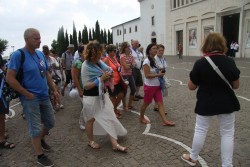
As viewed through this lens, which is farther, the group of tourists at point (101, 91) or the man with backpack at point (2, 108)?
the man with backpack at point (2, 108)

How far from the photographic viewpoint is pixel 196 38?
33.5 metres

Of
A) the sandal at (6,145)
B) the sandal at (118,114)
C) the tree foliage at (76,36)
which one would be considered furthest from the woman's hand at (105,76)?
the tree foliage at (76,36)

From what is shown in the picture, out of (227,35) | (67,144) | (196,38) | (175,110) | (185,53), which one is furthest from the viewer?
(185,53)

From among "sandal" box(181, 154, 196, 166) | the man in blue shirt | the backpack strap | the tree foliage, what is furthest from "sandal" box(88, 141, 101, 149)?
the tree foliage

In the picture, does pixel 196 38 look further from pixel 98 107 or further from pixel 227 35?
pixel 98 107

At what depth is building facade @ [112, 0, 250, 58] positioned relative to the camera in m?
25.7

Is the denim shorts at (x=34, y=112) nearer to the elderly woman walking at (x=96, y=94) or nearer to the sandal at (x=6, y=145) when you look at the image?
the elderly woman walking at (x=96, y=94)

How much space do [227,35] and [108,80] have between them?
2970cm

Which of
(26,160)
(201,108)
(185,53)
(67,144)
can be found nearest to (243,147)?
(201,108)

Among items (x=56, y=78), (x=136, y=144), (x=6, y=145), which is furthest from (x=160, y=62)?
(x=6, y=145)

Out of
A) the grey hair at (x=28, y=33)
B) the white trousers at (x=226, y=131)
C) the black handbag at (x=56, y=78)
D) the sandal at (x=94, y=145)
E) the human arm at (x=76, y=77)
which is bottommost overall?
the sandal at (x=94, y=145)

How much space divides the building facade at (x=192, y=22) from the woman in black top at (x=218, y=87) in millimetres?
21745

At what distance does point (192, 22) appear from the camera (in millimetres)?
34375

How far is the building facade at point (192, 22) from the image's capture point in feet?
84.2
